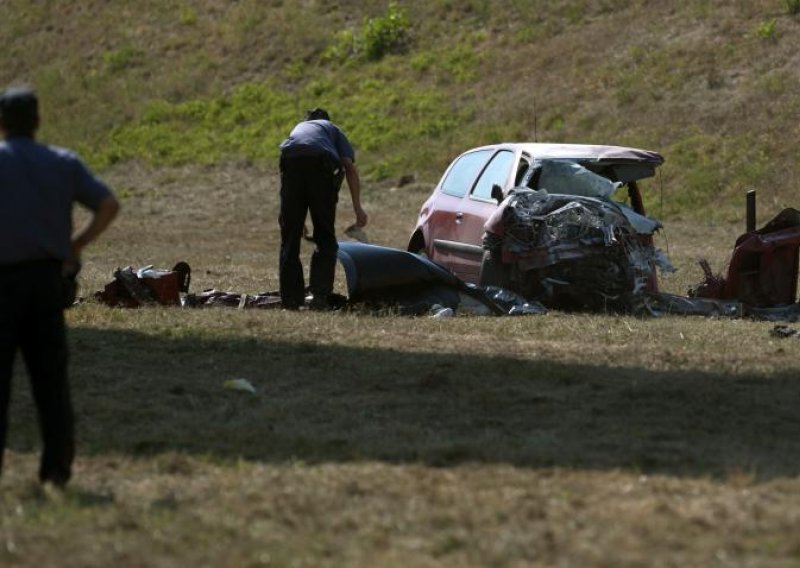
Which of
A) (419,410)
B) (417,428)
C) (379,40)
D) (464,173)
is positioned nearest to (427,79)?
(379,40)

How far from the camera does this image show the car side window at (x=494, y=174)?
14.8 meters

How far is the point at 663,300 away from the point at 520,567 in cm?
865

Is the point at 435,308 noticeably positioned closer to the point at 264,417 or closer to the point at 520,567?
the point at 264,417

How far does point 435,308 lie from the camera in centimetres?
1371

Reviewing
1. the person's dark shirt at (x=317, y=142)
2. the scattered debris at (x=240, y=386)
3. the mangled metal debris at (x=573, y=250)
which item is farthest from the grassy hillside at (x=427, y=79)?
the scattered debris at (x=240, y=386)

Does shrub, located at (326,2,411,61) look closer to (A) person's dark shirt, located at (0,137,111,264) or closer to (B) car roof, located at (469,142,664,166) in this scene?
(B) car roof, located at (469,142,664,166)

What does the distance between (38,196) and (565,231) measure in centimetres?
743

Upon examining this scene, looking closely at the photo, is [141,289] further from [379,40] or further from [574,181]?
[379,40]

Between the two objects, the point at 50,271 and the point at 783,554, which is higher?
the point at 50,271

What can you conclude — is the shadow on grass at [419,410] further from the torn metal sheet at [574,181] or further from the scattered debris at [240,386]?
the torn metal sheet at [574,181]

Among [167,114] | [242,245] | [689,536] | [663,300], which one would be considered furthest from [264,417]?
[167,114]

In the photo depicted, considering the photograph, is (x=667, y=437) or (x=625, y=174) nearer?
(x=667, y=437)

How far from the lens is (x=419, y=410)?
9.19m

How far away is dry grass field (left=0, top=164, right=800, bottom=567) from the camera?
6.12 m
